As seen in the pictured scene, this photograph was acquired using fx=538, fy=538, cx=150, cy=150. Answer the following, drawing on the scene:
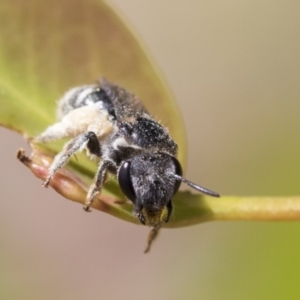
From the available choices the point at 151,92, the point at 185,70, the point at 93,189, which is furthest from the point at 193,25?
the point at 93,189

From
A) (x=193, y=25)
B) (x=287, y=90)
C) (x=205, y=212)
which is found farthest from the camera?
(x=193, y=25)

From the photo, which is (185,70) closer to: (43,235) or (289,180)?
(289,180)

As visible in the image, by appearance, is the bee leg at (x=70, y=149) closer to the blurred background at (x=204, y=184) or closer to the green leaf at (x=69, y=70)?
the green leaf at (x=69, y=70)

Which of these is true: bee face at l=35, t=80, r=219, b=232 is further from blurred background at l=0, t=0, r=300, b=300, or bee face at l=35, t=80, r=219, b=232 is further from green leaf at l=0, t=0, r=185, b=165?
blurred background at l=0, t=0, r=300, b=300

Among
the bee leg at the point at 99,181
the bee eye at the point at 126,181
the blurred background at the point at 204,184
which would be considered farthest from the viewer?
the blurred background at the point at 204,184

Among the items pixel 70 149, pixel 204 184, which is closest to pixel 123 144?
pixel 70 149

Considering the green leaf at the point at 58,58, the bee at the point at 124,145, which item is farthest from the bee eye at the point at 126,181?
the green leaf at the point at 58,58

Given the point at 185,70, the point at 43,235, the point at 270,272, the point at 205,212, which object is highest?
the point at 185,70

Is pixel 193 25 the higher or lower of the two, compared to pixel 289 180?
higher
